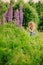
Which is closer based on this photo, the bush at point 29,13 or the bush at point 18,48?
the bush at point 18,48

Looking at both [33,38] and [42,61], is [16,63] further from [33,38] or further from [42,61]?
[33,38]

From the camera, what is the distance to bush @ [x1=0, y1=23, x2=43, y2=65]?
7.27 ft

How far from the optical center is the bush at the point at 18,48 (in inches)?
87.2

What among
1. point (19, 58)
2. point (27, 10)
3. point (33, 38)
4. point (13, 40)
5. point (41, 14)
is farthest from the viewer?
point (41, 14)

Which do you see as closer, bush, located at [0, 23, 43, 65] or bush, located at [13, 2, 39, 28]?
bush, located at [0, 23, 43, 65]

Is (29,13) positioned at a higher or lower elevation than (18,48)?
lower

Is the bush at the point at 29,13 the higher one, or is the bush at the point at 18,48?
the bush at the point at 18,48

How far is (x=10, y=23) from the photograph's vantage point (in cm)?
276

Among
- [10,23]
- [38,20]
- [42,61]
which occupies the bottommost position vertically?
[38,20]

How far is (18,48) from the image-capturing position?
2260mm

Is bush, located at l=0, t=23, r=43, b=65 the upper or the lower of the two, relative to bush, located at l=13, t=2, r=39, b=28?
upper

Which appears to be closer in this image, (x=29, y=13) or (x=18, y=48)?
(x=18, y=48)

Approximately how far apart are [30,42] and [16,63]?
31cm

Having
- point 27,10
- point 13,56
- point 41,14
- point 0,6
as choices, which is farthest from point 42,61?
point 41,14
